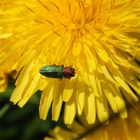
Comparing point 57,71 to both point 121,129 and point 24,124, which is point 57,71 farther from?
point 24,124

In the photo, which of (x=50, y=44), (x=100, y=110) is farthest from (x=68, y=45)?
(x=100, y=110)

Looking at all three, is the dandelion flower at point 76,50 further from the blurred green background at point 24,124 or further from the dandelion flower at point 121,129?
the blurred green background at point 24,124

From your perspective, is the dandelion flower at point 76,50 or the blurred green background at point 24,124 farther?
the blurred green background at point 24,124

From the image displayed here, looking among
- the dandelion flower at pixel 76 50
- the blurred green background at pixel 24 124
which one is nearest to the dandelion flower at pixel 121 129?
the dandelion flower at pixel 76 50

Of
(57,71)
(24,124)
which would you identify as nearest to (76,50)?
(57,71)

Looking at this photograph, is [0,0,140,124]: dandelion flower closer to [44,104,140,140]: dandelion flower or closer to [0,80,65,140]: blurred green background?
[44,104,140,140]: dandelion flower

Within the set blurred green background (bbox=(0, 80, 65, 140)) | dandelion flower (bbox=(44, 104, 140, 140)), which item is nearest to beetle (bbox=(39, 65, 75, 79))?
dandelion flower (bbox=(44, 104, 140, 140))
